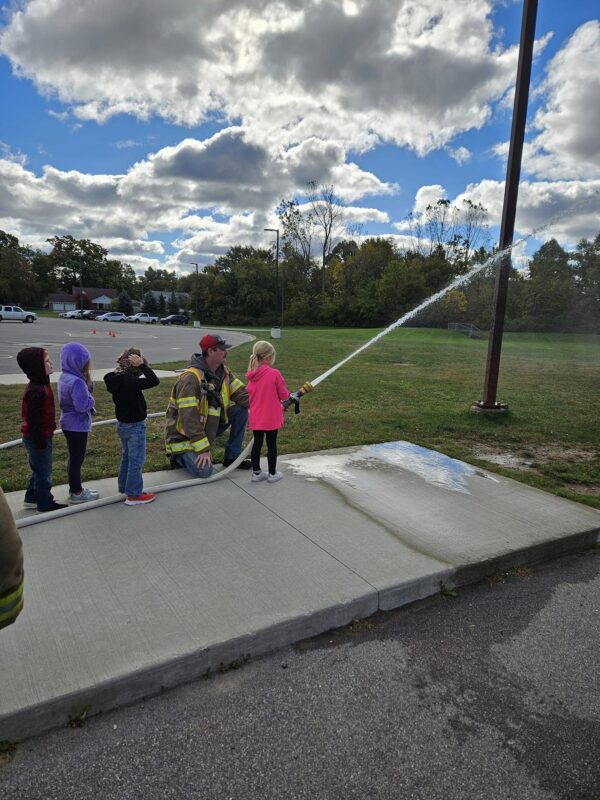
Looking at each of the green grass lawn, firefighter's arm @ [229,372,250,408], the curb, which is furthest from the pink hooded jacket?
the curb

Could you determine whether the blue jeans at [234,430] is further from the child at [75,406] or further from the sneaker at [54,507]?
the sneaker at [54,507]

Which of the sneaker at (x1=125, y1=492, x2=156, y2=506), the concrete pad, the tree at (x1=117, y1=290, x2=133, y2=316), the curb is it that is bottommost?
the curb

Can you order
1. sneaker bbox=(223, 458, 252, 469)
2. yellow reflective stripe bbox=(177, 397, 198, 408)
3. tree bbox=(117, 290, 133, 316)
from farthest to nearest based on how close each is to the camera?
tree bbox=(117, 290, 133, 316), sneaker bbox=(223, 458, 252, 469), yellow reflective stripe bbox=(177, 397, 198, 408)

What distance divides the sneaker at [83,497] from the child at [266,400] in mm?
1475

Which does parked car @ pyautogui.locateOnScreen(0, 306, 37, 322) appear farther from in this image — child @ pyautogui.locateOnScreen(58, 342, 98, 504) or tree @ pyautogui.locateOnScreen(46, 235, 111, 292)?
tree @ pyautogui.locateOnScreen(46, 235, 111, 292)

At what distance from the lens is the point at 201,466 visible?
183 inches

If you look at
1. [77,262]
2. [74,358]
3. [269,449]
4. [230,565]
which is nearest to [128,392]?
[74,358]

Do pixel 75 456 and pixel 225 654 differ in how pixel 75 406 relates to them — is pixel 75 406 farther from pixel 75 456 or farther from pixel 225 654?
pixel 225 654

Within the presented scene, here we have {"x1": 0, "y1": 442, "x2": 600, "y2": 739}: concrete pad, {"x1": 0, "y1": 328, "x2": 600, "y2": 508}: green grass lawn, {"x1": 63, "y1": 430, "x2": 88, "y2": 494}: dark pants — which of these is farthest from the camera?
{"x1": 0, "y1": 328, "x2": 600, "y2": 508}: green grass lawn

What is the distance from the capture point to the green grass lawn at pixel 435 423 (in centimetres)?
568

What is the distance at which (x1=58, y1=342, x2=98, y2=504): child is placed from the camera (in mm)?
4148

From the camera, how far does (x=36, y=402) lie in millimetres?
3867

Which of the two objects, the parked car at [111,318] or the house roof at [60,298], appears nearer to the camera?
the parked car at [111,318]

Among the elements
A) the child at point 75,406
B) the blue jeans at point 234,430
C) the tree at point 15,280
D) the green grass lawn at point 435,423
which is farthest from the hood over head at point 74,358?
the tree at point 15,280
